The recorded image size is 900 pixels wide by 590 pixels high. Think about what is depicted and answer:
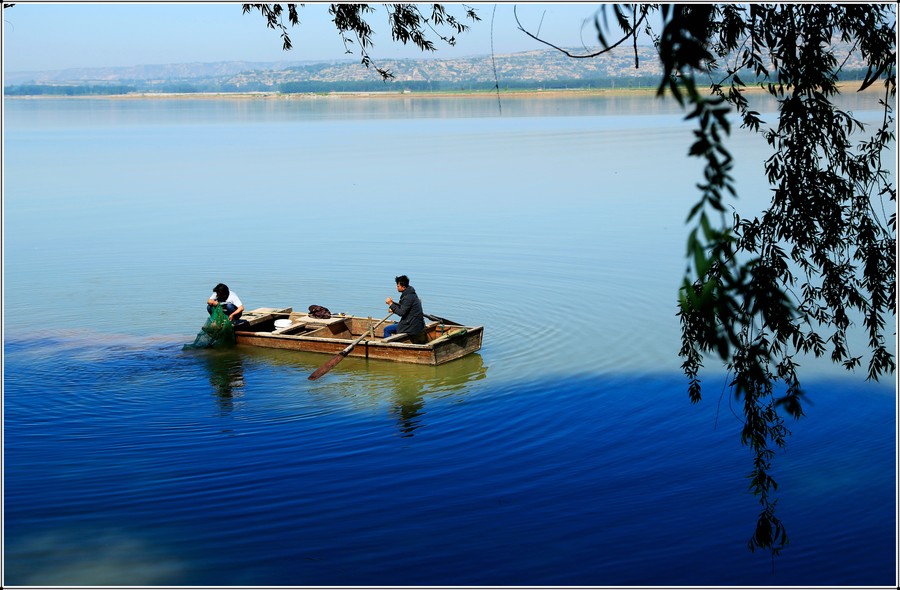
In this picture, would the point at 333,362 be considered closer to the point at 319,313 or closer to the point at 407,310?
the point at 407,310

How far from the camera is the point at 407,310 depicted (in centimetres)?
1479

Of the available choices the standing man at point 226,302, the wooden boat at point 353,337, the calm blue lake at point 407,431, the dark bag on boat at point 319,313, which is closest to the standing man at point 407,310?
the wooden boat at point 353,337

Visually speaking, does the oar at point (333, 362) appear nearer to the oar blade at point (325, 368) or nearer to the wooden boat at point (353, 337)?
the oar blade at point (325, 368)

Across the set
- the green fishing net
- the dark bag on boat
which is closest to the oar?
the dark bag on boat

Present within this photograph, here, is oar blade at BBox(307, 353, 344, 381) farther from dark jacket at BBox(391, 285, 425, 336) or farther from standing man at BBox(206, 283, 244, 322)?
standing man at BBox(206, 283, 244, 322)

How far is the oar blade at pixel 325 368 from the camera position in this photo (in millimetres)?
14164

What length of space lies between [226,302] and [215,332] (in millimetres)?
918

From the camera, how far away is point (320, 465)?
35.8ft

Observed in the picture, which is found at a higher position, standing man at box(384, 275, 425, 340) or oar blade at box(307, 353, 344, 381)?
standing man at box(384, 275, 425, 340)

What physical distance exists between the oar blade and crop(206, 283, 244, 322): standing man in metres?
2.15

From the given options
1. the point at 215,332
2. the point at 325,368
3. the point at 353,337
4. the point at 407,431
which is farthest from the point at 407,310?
the point at 407,431

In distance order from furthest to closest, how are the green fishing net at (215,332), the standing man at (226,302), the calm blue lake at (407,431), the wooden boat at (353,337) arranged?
the standing man at (226,302)
the green fishing net at (215,332)
the wooden boat at (353,337)
the calm blue lake at (407,431)

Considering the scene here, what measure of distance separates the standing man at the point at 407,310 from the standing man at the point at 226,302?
93.1 inches

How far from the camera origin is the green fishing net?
15.2 metres
